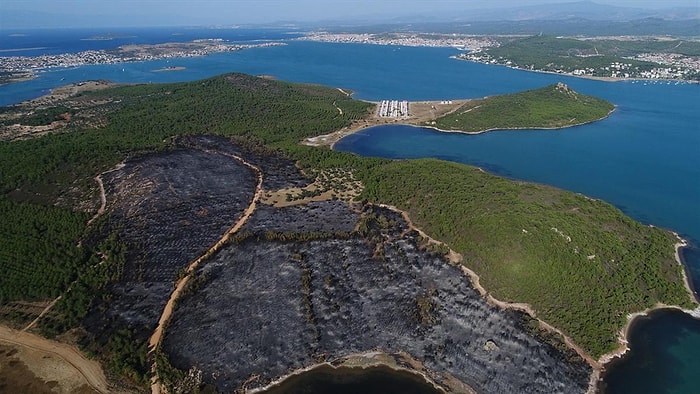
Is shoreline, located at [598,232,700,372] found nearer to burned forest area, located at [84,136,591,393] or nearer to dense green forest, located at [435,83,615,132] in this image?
burned forest area, located at [84,136,591,393]

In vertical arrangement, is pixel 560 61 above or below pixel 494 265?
below

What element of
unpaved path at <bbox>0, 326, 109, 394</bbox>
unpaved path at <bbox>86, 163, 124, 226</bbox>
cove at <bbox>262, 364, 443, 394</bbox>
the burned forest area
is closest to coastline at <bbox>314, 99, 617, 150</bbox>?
the burned forest area

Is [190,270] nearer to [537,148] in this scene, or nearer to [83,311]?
[83,311]

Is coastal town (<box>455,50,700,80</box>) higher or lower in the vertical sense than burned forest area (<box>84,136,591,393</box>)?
lower

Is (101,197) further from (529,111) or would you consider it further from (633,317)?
→ (529,111)

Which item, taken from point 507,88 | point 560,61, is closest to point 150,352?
point 507,88

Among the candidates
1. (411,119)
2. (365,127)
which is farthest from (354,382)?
(411,119)
